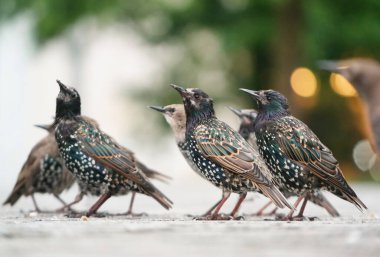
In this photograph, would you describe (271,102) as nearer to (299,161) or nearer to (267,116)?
(267,116)

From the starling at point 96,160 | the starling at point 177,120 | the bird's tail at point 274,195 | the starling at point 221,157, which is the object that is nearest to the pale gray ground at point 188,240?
the bird's tail at point 274,195

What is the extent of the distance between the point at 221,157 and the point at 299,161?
1.96 feet

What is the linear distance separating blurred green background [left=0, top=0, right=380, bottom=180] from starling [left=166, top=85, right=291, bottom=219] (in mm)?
11421

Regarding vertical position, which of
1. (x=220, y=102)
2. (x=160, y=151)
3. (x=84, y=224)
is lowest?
(x=160, y=151)

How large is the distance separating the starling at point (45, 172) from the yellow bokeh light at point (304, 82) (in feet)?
40.0

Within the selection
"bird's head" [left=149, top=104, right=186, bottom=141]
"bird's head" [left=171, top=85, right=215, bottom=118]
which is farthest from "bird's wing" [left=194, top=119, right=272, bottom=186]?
"bird's head" [left=149, top=104, right=186, bottom=141]

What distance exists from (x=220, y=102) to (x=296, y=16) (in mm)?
4763

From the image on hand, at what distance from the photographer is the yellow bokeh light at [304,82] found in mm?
20859

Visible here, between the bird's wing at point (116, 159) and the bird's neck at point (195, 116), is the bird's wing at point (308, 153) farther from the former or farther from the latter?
the bird's wing at point (116, 159)

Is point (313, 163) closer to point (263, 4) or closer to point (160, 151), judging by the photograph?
point (263, 4)

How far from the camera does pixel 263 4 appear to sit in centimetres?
2120

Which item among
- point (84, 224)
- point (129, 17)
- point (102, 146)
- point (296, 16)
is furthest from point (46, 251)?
point (129, 17)

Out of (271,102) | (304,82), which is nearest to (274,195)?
(271,102)

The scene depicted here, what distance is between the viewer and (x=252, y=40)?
21312mm
